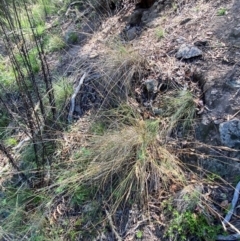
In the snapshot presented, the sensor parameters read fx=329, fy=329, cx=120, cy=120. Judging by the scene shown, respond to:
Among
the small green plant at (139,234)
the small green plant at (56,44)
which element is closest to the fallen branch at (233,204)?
the small green plant at (139,234)

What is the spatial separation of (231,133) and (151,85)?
29.6 inches

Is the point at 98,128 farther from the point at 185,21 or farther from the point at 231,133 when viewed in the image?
the point at 185,21

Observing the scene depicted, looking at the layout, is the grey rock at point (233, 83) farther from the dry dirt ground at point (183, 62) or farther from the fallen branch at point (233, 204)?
the fallen branch at point (233, 204)

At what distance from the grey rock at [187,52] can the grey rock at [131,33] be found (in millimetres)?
648

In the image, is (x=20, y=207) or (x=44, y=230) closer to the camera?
(x=44, y=230)

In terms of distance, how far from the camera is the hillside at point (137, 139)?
76.3 inches

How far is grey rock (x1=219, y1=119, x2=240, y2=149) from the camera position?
1.97 m

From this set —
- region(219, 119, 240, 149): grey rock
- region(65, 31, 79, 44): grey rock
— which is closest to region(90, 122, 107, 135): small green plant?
region(219, 119, 240, 149): grey rock

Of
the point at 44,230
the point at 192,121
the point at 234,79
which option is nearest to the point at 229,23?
the point at 234,79

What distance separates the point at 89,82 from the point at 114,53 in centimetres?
33

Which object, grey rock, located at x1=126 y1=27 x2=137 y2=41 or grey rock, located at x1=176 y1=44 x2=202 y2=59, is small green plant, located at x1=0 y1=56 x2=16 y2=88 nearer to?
grey rock, located at x1=126 y1=27 x2=137 y2=41

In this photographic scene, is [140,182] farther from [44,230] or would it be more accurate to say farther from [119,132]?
[44,230]

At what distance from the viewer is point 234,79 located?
219cm

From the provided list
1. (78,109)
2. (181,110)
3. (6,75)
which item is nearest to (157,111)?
(181,110)
